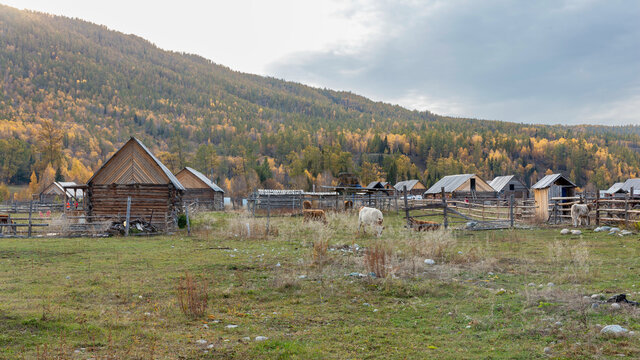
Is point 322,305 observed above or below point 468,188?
below

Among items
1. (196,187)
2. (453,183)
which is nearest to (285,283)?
(196,187)

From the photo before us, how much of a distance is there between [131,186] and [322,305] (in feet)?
79.0

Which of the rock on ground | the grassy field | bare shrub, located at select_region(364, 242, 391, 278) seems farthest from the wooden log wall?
the rock on ground

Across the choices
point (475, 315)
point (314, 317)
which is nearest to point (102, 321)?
point (314, 317)

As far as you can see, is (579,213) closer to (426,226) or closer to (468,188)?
(426,226)

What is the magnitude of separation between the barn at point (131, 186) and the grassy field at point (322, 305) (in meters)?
13.7

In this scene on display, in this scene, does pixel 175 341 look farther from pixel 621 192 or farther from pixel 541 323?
pixel 621 192

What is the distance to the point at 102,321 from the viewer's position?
22.5 ft

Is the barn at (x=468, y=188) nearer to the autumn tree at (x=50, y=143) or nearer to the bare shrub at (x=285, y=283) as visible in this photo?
the bare shrub at (x=285, y=283)

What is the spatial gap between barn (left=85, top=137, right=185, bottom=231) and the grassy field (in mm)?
13655

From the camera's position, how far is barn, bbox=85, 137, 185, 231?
28.3m

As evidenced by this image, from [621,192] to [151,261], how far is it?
93.1m

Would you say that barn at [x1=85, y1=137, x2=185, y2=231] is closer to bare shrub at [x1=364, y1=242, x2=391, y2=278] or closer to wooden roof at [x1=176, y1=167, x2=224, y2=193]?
bare shrub at [x1=364, y1=242, x2=391, y2=278]

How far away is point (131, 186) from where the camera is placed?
28.4m
